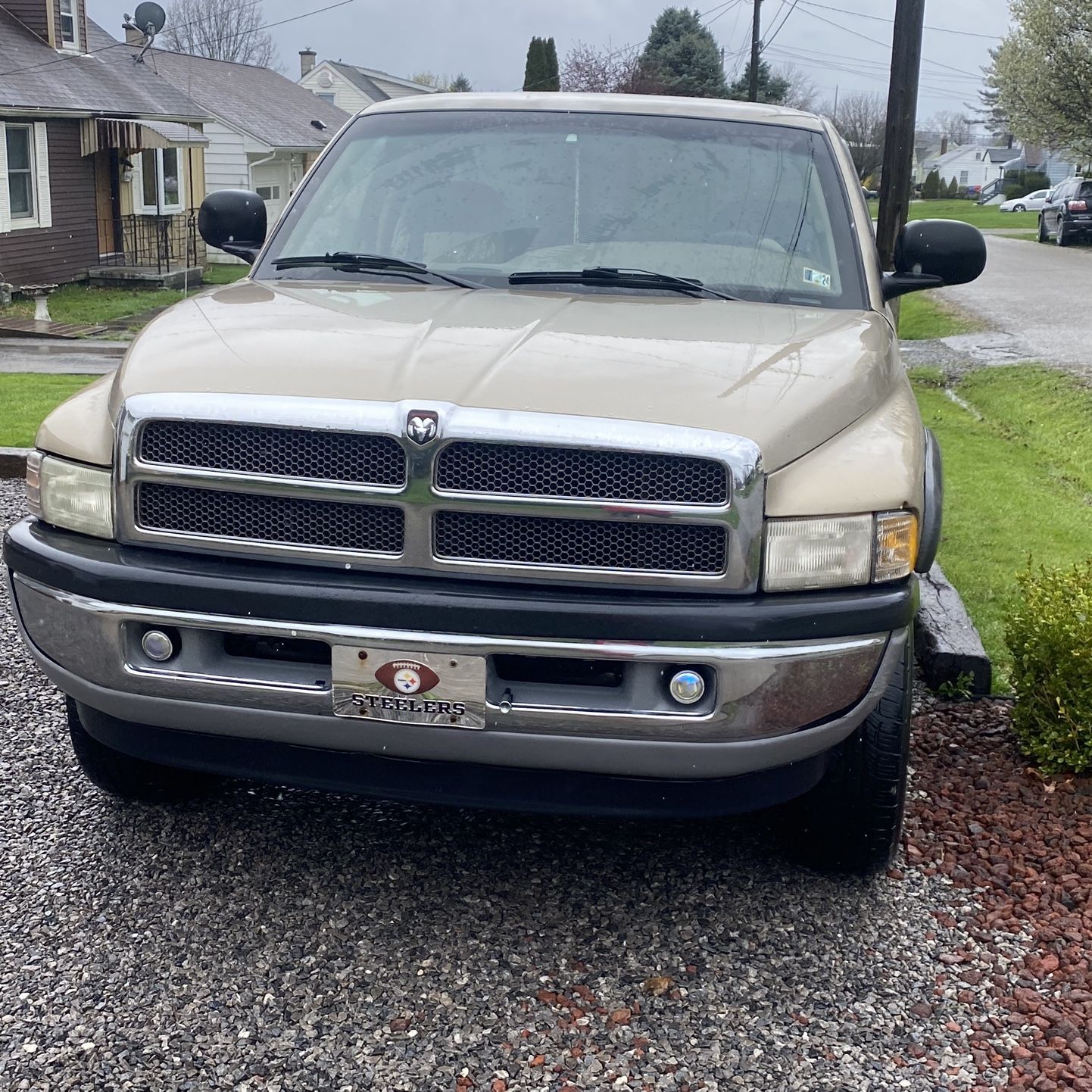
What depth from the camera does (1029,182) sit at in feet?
252

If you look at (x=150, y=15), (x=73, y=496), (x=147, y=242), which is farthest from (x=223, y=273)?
(x=73, y=496)

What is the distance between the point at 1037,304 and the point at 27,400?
15076mm

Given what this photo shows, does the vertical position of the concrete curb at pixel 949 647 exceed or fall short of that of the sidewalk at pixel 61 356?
it exceeds it

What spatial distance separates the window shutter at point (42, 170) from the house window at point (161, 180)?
4616mm

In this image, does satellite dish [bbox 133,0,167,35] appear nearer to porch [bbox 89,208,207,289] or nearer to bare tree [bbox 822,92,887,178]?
porch [bbox 89,208,207,289]

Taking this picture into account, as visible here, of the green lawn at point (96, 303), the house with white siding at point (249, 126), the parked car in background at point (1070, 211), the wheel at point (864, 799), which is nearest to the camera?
the wheel at point (864, 799)

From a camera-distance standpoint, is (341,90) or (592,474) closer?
(592,474)

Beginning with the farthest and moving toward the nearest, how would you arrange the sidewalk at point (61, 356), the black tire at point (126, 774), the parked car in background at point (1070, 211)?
1. the parked car in background at point (1070, 211)
2. the sidewalk at point (61, 356)
3. the black tire at point (126, 774)

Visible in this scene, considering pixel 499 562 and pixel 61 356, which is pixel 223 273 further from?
pixel 499 562

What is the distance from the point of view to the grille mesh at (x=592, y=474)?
105 inches

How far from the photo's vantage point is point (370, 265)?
397 centimetres

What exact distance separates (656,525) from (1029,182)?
8216 cm

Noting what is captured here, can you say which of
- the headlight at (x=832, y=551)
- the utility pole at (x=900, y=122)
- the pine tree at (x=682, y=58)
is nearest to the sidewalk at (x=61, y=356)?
the utility pole at (x=900, y=122)

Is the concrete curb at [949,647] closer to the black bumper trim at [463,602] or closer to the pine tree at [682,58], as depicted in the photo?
the black bumper trim at [463,602]
